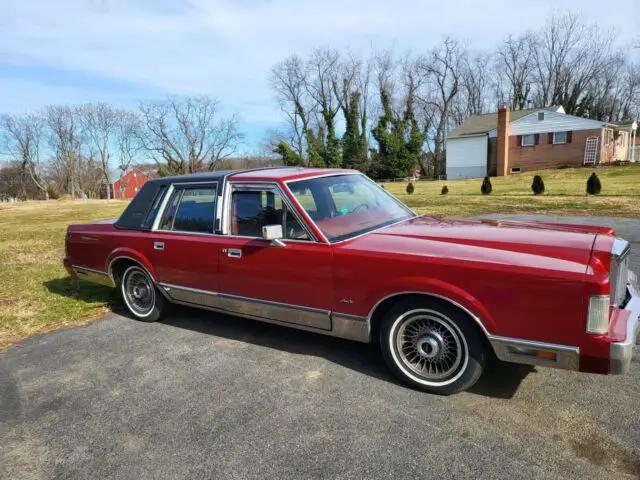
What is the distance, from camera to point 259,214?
4.07m

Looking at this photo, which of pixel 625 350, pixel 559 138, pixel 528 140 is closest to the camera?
pixel 625 350

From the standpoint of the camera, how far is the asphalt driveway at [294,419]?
8.21 feet

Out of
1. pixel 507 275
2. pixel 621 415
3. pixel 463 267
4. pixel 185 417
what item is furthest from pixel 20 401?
pixel 621 415

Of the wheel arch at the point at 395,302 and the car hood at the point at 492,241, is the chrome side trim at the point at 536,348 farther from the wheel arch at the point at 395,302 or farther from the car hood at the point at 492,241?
the car hood at the point at 492,241

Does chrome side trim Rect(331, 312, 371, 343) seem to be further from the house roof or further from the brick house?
the house roof

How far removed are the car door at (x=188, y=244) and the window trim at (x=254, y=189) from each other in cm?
14

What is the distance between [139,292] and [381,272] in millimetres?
3284

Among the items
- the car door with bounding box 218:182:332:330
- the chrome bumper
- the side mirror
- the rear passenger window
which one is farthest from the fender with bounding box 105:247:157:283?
the chrome bumper

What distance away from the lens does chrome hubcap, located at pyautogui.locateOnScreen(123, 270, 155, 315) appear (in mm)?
5086

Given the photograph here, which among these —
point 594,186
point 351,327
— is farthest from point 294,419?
point 594,186

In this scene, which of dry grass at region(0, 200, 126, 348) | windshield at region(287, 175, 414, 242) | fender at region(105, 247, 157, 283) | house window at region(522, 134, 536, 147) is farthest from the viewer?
house window at region(522, 134, 536, 147)

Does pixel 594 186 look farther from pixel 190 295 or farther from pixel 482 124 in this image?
pixel 482 124

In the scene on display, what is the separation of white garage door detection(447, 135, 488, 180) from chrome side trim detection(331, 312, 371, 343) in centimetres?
4466

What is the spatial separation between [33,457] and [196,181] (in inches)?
109
